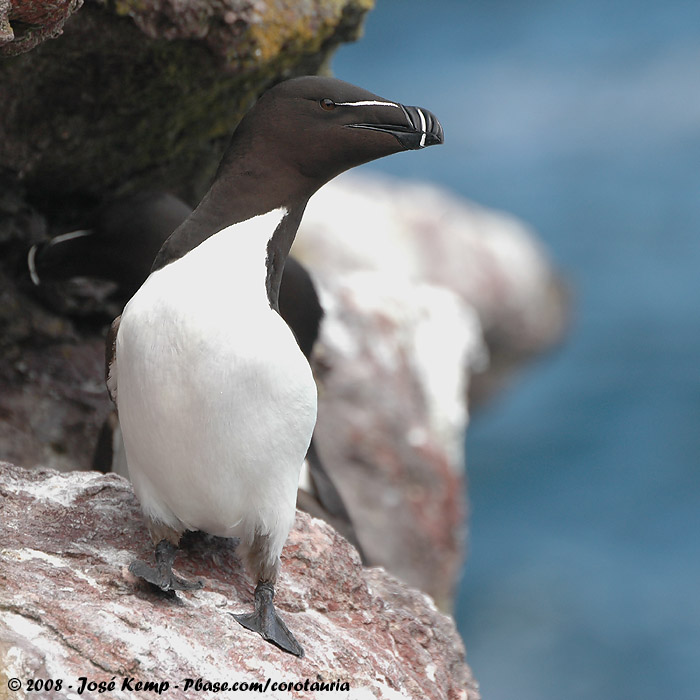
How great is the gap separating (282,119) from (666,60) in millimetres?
25467

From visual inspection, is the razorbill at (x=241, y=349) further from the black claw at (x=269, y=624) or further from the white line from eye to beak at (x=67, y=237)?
the white line from eye to beak at (x=67, y=237)

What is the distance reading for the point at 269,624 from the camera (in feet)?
9.74

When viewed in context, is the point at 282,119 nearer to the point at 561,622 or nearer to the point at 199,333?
the point at 199,333

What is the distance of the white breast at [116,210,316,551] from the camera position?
2.83 meters

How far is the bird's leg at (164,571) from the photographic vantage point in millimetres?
2896

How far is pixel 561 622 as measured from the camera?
13234 millimetres

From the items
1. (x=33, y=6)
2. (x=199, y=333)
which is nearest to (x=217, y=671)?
(x=199, y=333)

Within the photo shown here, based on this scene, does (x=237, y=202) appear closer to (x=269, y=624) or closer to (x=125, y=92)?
(x=269, y=624)

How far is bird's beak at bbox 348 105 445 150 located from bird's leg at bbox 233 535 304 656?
122 cm

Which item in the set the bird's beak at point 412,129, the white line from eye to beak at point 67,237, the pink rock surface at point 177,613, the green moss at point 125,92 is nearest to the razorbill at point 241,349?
the bird's beak at point 412,129

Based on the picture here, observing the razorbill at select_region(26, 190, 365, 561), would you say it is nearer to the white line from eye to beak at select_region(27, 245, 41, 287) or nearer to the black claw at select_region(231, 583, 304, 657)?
the white line from eye to beak at select_region(27, 245, 41, 287)

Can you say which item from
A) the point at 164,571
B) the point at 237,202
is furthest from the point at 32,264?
the point at 164,571

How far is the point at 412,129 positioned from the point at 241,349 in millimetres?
824

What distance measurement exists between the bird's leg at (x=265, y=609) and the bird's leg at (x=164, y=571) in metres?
0.17
